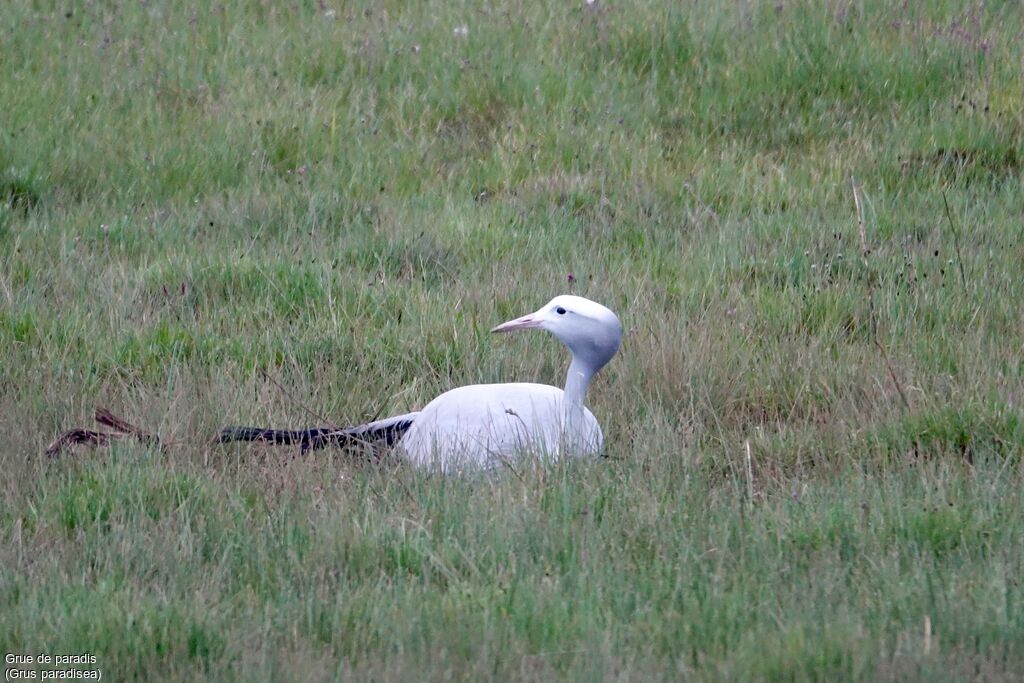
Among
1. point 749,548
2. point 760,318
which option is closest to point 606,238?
point 760,318

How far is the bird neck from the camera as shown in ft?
12.6

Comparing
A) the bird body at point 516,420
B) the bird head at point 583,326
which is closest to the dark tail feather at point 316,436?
the bird body at point 516,420

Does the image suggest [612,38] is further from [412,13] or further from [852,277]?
[852,277]

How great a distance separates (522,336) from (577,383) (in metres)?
1.08

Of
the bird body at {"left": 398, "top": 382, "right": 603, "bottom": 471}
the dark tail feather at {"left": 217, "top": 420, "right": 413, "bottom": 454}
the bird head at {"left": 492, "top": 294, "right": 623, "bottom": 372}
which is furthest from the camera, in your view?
the dark tail feather at {"left": 217, "top": 420, "right": 413, "bottom": 454}

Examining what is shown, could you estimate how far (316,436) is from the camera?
13.1 ft

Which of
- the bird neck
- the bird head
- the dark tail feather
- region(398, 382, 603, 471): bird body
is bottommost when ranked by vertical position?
the dark tail feather

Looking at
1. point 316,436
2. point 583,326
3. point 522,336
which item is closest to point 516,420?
point 583,326

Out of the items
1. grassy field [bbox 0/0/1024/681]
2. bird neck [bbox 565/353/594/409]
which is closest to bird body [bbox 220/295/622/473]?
bird neck [bbox 565/353/594/409]

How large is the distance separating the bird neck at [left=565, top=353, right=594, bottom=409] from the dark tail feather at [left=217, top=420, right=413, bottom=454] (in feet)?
1.79

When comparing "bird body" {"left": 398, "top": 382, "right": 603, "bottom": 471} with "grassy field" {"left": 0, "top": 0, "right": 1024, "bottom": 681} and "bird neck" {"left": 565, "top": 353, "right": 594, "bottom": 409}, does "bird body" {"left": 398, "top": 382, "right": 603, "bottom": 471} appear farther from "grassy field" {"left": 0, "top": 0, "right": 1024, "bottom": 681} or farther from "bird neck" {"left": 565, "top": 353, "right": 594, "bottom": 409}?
"grassy field" {"left": 0, "top": 0, "right": 1024, "bottom": 681}

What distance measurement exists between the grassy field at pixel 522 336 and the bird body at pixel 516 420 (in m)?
0.13

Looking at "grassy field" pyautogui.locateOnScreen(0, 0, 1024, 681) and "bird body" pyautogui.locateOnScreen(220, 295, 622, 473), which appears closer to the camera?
"grassy field" pyautogui.locateOnScreen(0, 0, 1024, 681)

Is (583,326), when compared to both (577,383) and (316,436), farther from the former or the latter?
(316,436)
